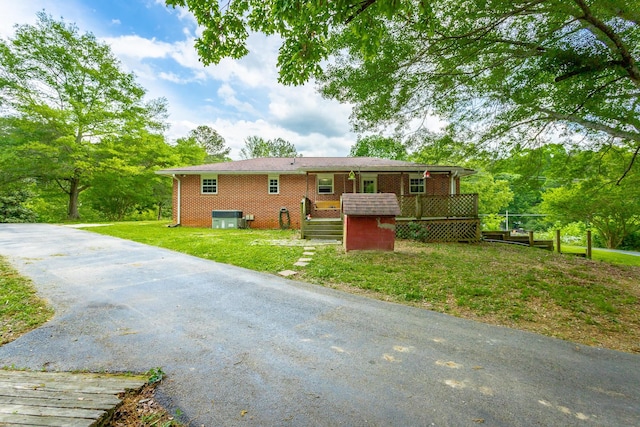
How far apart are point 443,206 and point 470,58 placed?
592 cm

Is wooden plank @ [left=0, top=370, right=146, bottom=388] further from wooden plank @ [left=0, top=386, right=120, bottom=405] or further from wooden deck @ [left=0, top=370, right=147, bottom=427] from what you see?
wooden plank @ [left=0, top=386, right=120, bottom=405]

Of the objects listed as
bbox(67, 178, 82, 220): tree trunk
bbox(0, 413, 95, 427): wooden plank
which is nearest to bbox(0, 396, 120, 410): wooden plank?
bbox(0, 413, 95, 427): wooden plank

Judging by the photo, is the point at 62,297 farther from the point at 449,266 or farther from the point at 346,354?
the point at 449,266

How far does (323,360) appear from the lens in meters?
2.64

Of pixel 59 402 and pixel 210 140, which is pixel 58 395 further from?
pixel 210 140

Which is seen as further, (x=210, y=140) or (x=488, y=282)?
(x=210, y=140)

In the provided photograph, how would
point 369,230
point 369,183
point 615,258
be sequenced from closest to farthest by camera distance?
point 369,230, point 615,258, point 369,183

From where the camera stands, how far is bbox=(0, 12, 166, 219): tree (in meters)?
16.3

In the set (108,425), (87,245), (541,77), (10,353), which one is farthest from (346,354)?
(87,245)

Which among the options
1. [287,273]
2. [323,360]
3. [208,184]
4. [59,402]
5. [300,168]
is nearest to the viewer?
[59,402]

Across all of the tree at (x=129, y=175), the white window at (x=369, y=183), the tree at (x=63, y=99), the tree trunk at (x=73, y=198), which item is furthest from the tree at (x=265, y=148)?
the white window at (x=369, y=183)

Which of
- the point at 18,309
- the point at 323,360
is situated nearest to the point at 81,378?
the point at 323,360

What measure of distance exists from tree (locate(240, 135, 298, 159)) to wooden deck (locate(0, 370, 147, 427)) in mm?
39777

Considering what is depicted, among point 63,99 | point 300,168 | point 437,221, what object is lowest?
point 437,221
